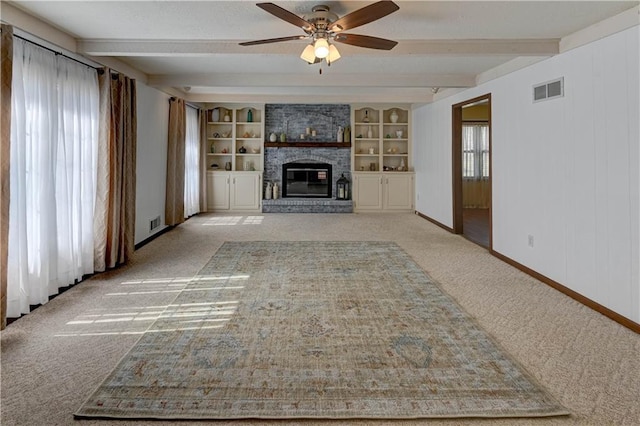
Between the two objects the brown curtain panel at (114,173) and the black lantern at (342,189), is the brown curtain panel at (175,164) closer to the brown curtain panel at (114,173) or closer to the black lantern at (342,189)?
the brown curtain panel at (114,173)

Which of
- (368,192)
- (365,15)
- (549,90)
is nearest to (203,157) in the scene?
(368,192)

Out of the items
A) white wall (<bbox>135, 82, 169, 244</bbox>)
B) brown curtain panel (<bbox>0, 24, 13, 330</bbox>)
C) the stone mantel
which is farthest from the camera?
the stone mantel

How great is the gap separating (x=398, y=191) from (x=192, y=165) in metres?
4.66

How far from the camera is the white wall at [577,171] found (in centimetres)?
295

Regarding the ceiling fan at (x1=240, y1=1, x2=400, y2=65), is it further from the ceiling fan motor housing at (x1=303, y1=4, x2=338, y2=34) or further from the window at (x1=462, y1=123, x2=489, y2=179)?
the window at (x1=462, y1=123, x2=489, y2=179)

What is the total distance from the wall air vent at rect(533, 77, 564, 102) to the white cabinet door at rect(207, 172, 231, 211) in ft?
22.0

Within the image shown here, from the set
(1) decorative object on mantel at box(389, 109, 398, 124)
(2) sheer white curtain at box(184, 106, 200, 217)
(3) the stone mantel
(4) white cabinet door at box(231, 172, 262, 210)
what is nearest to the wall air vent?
(1) decorative object on mantel at box(389, 109, 398, 124)

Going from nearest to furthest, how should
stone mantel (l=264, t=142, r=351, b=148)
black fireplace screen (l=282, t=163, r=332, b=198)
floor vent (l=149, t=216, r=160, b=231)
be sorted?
1. floor vent (l=149, t=216, r=160, b=231)
2. stone mantel (l=264, t=142, r=351, b=148)
3. black fireplace screen (l=282, t=163, r=332, b=198)

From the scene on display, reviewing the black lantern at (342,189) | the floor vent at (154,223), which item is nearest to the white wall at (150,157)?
the floor vent at (154,223)

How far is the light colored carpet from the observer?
1.95 m

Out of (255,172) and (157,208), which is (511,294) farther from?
(255,172)

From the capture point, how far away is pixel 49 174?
3.44 m

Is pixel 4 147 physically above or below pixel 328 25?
below

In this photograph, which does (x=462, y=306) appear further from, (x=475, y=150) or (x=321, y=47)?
(x=475, y=150)
